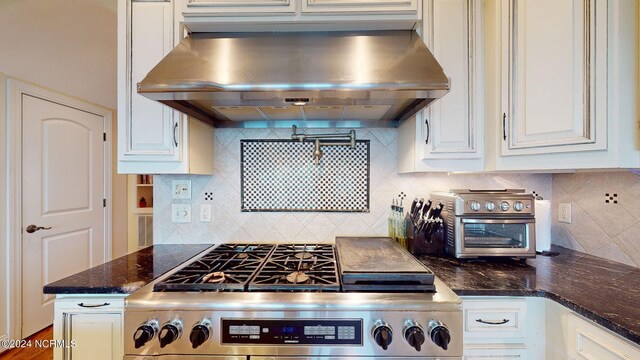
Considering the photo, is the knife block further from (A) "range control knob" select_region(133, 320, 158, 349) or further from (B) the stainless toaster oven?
(A) "range control knob" select_region(133, 320, 158, 349)

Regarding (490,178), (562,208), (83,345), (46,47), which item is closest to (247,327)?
(83,345)

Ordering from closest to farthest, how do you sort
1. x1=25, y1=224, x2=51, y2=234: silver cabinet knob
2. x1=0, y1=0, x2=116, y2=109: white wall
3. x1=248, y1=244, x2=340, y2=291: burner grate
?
x1=248, y1=244, x2=340, y2=291: burner grate < x1=0, y1=0, x2=116, y2=109: white wall < x1=25, y1=224, x2=51, y2=234: silver cabinet knob

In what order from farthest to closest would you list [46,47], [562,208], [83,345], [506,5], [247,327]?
[46,47] → [562,208] → [506,5] → [83,345] → [247,327]

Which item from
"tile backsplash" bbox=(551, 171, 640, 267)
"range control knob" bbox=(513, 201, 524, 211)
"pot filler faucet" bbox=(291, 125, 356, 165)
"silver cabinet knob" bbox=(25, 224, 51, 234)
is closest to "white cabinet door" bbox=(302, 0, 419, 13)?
"pot filler faucet" bbox=(291, 125, 356, 165)

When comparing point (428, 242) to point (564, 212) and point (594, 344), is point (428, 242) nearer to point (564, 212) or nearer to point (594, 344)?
point (594, 344)

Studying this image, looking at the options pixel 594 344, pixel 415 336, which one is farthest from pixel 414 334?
pixel 594 344

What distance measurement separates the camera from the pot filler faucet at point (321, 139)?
164cm

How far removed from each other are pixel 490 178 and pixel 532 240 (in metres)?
0.50

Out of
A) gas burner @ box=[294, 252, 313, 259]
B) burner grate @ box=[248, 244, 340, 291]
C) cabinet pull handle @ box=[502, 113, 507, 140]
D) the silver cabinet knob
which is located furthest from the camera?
the silver cabinet knob

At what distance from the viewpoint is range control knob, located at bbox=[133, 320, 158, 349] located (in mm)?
894

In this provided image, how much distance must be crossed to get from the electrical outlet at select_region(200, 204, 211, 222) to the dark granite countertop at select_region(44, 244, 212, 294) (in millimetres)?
192

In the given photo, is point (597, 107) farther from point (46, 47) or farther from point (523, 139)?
point (46, 47)

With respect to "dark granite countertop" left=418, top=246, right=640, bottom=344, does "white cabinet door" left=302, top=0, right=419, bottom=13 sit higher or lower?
higher

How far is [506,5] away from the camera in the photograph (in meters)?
1.23
